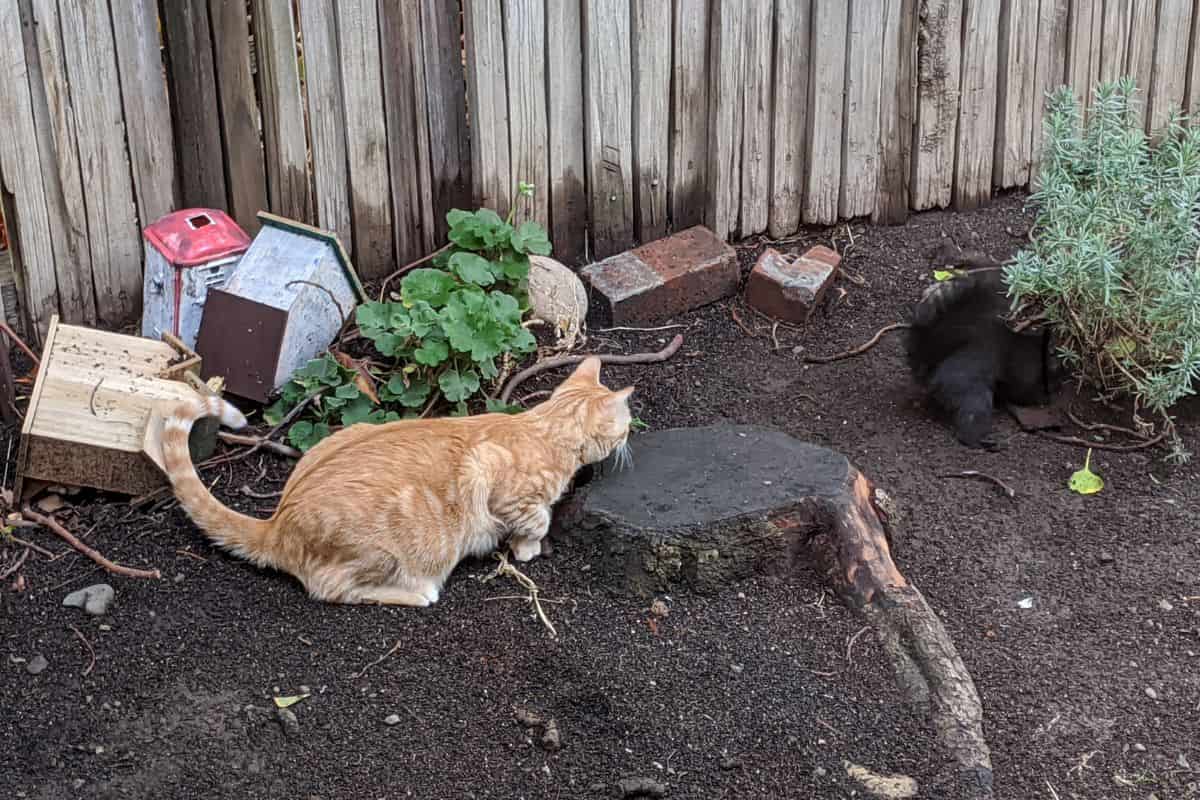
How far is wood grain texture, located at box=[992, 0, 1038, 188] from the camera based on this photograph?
5.95 metres

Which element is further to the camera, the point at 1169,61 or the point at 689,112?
the point at 1169,61

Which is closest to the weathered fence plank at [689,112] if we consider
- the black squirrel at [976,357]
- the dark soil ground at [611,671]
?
the black squirrel at [976,357]

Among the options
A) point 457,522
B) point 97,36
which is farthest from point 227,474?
point 97,36

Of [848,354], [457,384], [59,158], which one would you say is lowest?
[848,354]

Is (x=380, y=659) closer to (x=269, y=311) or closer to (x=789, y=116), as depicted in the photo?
(x=269, y=311)

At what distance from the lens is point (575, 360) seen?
511 centimetres

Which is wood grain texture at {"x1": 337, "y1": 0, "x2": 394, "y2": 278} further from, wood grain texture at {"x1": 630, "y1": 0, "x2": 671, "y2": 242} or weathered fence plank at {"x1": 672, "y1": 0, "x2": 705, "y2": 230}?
weathered fence plank at {"x1": 672, "y1": 0, "x2": 705, "y2": 230}

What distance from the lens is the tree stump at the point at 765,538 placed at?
3744 millimetres

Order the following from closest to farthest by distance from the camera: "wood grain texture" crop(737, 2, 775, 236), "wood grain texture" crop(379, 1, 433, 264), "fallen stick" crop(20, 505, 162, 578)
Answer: "fallen stick" crop(20, 505, 162, 578) < "wood grain texture" crop(379, 1, 433, 264) < "wood grain texture" crop(737, 2, 775, 236)

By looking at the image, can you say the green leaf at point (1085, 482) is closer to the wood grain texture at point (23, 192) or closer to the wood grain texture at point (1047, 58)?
the wood grain texture at point (1047, 58)

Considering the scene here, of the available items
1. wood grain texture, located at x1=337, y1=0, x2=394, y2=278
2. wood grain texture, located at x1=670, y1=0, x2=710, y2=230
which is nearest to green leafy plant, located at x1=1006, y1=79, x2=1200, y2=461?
wood grain texture, located at x1=670, y1=0, x2=710, y2=230

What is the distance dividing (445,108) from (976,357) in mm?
2209

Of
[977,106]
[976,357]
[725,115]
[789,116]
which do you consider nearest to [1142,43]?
[977,106]

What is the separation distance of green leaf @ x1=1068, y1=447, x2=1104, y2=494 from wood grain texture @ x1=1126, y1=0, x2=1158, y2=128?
7.97ft
